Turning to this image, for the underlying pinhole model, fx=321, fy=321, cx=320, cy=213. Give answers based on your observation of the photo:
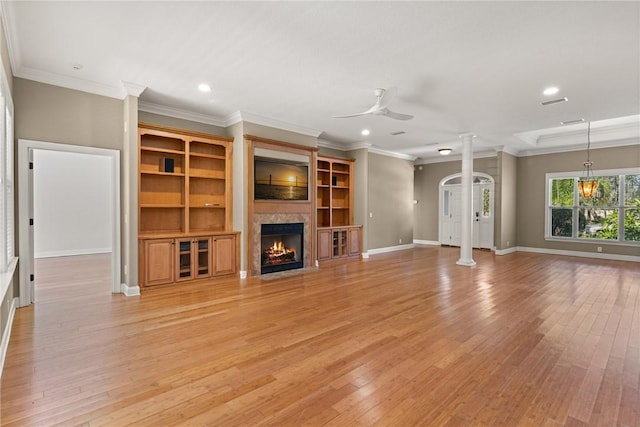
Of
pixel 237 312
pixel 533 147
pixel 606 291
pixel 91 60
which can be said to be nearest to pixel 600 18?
pixel 606 291

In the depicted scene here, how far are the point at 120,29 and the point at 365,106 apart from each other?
11.7 feet

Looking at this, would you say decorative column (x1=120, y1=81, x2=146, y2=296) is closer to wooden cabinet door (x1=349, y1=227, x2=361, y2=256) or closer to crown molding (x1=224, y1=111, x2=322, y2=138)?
crown molding (x1=224, y1=111, x2=322, y2=138)

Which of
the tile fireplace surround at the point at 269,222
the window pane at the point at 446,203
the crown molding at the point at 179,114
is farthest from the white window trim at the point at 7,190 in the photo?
the window pane at the point at 446,203

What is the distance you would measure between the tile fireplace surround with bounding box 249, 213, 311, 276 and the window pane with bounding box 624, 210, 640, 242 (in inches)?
312

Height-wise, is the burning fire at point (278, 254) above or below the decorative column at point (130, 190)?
below

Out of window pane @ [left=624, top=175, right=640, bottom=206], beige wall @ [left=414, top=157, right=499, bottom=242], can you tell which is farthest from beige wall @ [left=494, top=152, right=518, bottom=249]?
window pane @ [left=624, top=175, right=640, bottom=206]

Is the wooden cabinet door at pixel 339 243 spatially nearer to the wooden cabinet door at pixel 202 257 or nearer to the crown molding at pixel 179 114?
the wooden cabinet door at pixel 202 257

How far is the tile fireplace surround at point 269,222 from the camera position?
236 inches

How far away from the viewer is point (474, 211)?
33.4 ft

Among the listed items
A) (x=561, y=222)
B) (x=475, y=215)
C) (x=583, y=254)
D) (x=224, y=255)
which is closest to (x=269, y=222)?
(x=224, y=255)

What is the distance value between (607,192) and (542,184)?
1428 mm

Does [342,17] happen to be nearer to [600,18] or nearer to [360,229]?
[600,18]

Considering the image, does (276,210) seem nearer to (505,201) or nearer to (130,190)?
(130,190)

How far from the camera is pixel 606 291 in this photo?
502 cm
